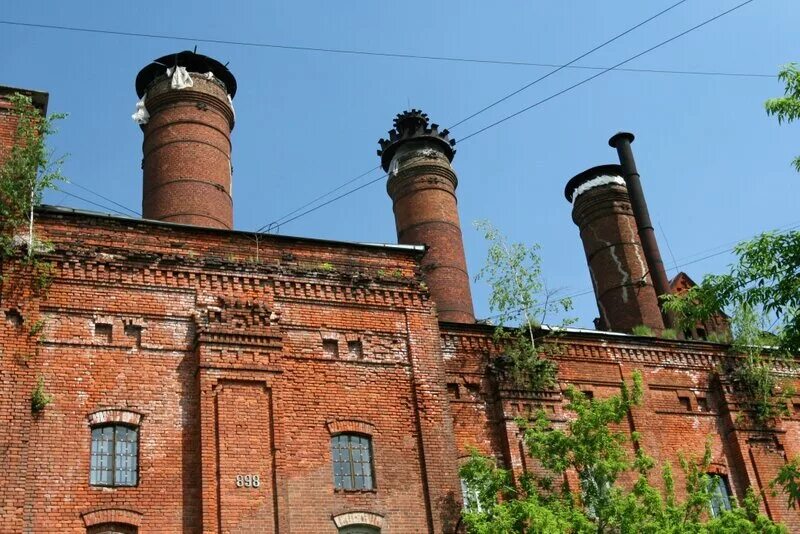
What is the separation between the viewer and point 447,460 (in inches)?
630

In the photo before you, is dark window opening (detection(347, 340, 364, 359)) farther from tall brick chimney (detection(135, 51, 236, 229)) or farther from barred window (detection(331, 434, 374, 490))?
tall brick chimney (detection(135, 51, 236, 229))

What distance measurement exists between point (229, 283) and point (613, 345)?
8.85m

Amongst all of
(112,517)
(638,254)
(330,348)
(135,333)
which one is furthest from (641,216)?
(112,517)

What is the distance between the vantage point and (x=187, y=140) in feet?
76.4

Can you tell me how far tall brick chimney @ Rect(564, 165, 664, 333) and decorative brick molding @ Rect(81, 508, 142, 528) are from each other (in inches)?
696

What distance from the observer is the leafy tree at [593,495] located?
46.6 ft

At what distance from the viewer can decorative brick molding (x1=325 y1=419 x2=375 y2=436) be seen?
1551cm

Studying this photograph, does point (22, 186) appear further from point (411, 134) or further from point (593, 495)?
point (411, 134)

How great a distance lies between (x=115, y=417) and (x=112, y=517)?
5.00 ft

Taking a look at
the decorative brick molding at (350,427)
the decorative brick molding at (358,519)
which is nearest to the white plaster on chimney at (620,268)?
the decorative brick molding at (350,427)

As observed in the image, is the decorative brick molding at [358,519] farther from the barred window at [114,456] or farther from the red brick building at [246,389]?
the barred window at [114,456]

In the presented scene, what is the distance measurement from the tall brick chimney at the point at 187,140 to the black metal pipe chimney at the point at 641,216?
12.0 meters

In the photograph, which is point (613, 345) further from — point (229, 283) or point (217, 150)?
point (217, 150)

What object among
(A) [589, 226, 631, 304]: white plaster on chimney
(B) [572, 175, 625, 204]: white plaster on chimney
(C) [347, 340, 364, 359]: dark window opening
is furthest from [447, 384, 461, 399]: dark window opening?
(B) [572, 175, 625, 204]: white plaster on chimney
